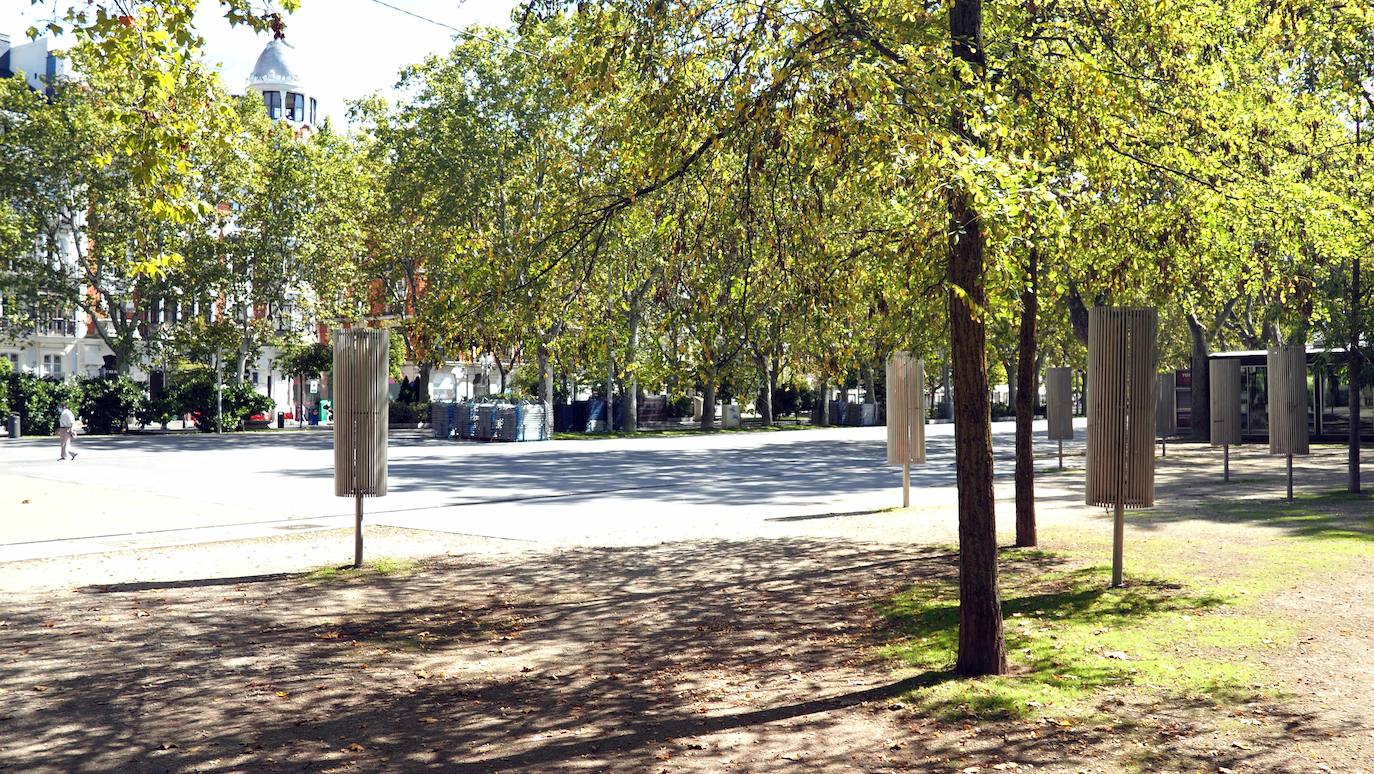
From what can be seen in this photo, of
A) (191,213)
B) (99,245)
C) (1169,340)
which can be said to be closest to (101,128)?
(99,245)

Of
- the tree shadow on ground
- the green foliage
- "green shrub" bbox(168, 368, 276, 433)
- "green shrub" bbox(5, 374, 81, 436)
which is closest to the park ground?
the tree shadow on ground

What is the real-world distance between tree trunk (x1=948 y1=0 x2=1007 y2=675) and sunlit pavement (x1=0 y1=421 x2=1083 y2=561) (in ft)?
21.5

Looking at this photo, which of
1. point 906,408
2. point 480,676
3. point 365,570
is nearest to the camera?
point 480,676

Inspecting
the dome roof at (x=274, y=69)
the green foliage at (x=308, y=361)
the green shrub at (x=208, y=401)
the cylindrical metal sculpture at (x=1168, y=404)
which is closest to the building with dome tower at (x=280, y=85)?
the dome roof at (x=274, y=69)

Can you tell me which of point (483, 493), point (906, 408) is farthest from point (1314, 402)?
point (483, 493)

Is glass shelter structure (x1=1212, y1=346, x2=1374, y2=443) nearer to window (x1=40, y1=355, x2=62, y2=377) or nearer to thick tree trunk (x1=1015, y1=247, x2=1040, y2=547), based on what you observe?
thick tree trunk (x1=1015, y1=247, x2=1040, y2=547)

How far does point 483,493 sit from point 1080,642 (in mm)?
13368

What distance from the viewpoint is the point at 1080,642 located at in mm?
7734

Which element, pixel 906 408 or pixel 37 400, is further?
pixel 37 400

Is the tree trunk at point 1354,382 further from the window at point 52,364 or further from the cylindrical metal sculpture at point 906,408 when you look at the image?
the window at point 52,364

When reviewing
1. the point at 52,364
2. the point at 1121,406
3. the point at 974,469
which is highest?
the point at 52,364

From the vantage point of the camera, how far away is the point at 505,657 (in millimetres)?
7664

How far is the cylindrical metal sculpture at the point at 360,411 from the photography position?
11070 mm

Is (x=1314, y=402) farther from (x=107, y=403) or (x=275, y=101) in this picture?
(x=275, y=101)
